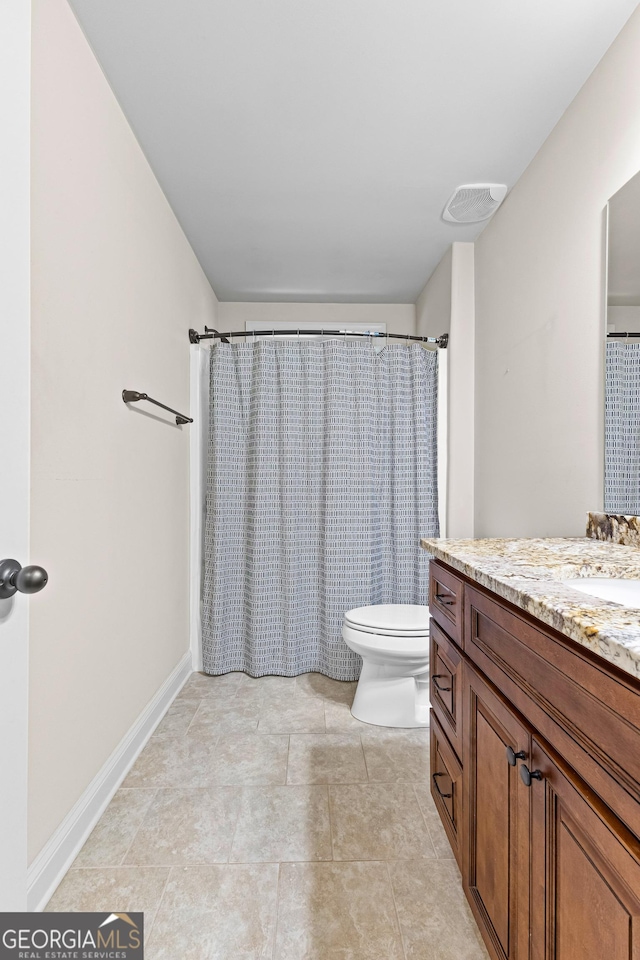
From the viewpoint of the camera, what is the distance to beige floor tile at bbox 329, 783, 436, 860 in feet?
4.50

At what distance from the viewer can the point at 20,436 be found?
71cm

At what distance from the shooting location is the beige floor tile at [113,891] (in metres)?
1.17

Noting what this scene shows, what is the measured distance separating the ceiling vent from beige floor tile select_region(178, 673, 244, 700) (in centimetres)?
249

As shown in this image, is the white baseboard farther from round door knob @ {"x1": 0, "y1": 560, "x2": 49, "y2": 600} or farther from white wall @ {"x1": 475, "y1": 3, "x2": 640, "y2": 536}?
white wall @ {"x1": 475, "y1": 3, "x2": 640, "y2": 536}

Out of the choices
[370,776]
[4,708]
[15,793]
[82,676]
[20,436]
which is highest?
[20,436]

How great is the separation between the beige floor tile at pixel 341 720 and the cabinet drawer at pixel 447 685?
71cm

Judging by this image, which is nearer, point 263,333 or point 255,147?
point 255,147

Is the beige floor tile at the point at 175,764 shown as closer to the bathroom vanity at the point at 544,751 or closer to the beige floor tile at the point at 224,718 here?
the beige floor tile at the point at 224,718

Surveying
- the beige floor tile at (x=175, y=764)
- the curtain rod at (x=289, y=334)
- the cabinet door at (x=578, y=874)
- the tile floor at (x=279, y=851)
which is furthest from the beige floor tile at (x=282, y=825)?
the curtain rod at (x=289, y=334)

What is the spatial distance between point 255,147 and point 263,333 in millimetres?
930

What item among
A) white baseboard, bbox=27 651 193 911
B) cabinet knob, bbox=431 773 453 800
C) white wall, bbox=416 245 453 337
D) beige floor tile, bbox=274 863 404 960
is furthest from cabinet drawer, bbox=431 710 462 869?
white wall, bbox=416 245 453 337

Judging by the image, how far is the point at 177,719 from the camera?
2.12m

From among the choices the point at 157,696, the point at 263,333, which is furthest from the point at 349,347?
the point at 157,696

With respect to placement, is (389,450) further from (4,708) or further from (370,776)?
(4,708)
